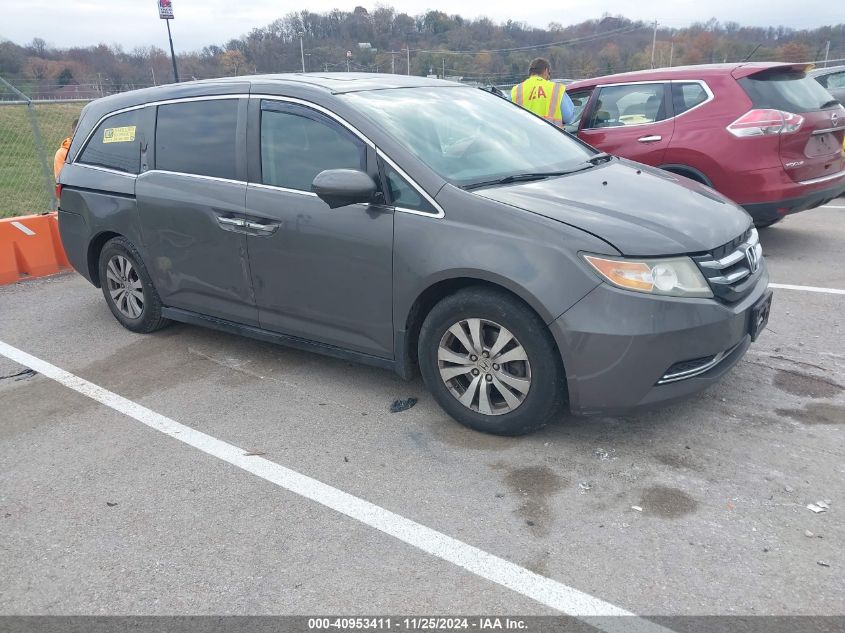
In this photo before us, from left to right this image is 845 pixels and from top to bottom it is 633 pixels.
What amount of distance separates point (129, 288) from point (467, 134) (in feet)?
9.36

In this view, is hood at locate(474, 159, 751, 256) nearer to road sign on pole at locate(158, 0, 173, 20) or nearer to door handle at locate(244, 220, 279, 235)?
door handle at locate(244, 220, 279, 235)

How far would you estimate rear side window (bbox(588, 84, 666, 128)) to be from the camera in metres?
7.10

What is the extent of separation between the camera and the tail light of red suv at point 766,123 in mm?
6336

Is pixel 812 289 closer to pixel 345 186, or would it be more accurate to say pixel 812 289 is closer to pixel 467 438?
pixel 467 438

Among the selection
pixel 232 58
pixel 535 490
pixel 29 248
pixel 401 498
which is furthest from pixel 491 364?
pixel 232 58

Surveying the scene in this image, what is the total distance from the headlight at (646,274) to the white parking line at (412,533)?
52.0 inches

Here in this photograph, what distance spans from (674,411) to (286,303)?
2273 mm

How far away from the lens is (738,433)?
11.8 feet

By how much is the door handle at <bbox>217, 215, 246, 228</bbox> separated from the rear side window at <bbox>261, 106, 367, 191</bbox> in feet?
0.91

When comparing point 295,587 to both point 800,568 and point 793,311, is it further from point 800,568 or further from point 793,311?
point 793,311

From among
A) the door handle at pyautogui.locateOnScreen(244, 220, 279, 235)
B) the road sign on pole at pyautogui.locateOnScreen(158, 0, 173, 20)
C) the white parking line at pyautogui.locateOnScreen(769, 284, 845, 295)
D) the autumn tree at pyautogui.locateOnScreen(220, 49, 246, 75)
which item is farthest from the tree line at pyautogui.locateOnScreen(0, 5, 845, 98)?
the road sign on pole at pyautogui.locateOnScreen(158, 0, 173, 20)

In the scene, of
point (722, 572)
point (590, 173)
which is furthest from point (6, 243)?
point (722, 572)

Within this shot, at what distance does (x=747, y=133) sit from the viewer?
6.44 meters

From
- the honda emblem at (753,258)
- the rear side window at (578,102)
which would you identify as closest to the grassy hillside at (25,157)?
the rear side window at (578,102)
